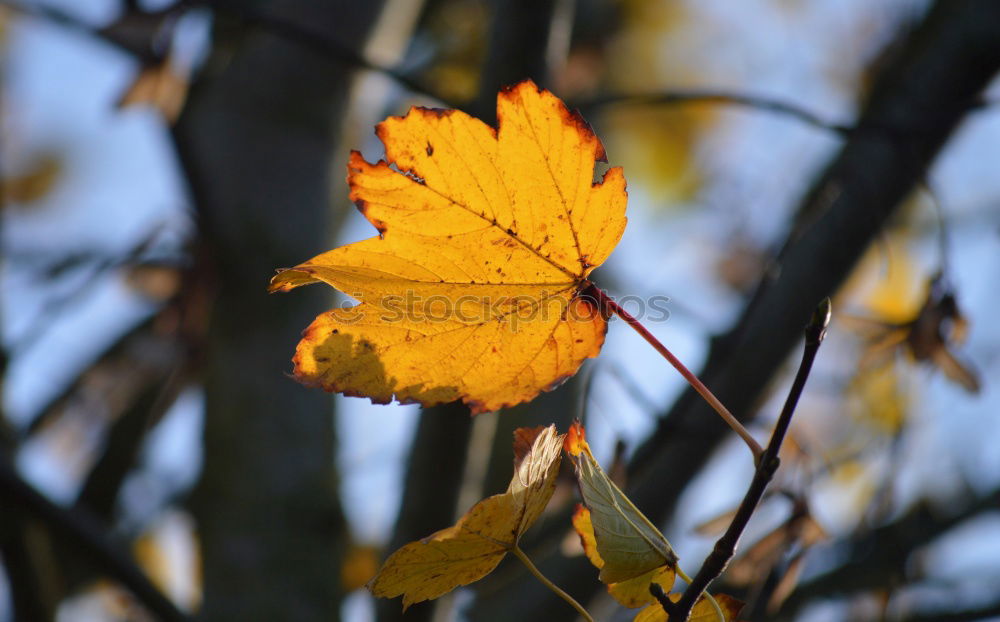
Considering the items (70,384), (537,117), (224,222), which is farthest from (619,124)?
(537,117)

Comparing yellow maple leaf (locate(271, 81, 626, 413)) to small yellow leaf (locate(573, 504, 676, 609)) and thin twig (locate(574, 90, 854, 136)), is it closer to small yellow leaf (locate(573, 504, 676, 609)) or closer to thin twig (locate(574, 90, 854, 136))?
small yellow leaf (locate(573, 504, 676, 609))

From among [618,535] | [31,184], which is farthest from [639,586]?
[31,184]

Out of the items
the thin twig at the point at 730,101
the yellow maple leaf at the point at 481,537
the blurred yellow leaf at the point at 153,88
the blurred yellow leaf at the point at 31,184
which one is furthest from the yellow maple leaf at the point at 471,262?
the blurred yellow leaf at the point at 31,184

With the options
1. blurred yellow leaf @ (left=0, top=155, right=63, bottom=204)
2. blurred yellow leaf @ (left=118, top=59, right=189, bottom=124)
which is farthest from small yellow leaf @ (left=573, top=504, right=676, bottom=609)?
blurred yellow leaf @ (left=0, top=155, right=63, bottom=204)

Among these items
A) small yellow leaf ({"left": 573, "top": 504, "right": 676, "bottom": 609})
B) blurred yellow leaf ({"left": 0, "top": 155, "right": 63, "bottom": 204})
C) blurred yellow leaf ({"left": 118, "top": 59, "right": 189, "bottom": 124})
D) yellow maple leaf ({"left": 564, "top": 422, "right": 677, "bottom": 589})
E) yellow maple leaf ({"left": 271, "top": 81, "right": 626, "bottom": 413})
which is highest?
blurred yellow leaf ({"left": 0, "top": 155, "right": 63, "bottom": 204})

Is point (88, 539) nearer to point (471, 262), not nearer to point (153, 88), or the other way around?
point (153, 88)

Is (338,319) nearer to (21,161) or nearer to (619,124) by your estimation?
(619,124)
